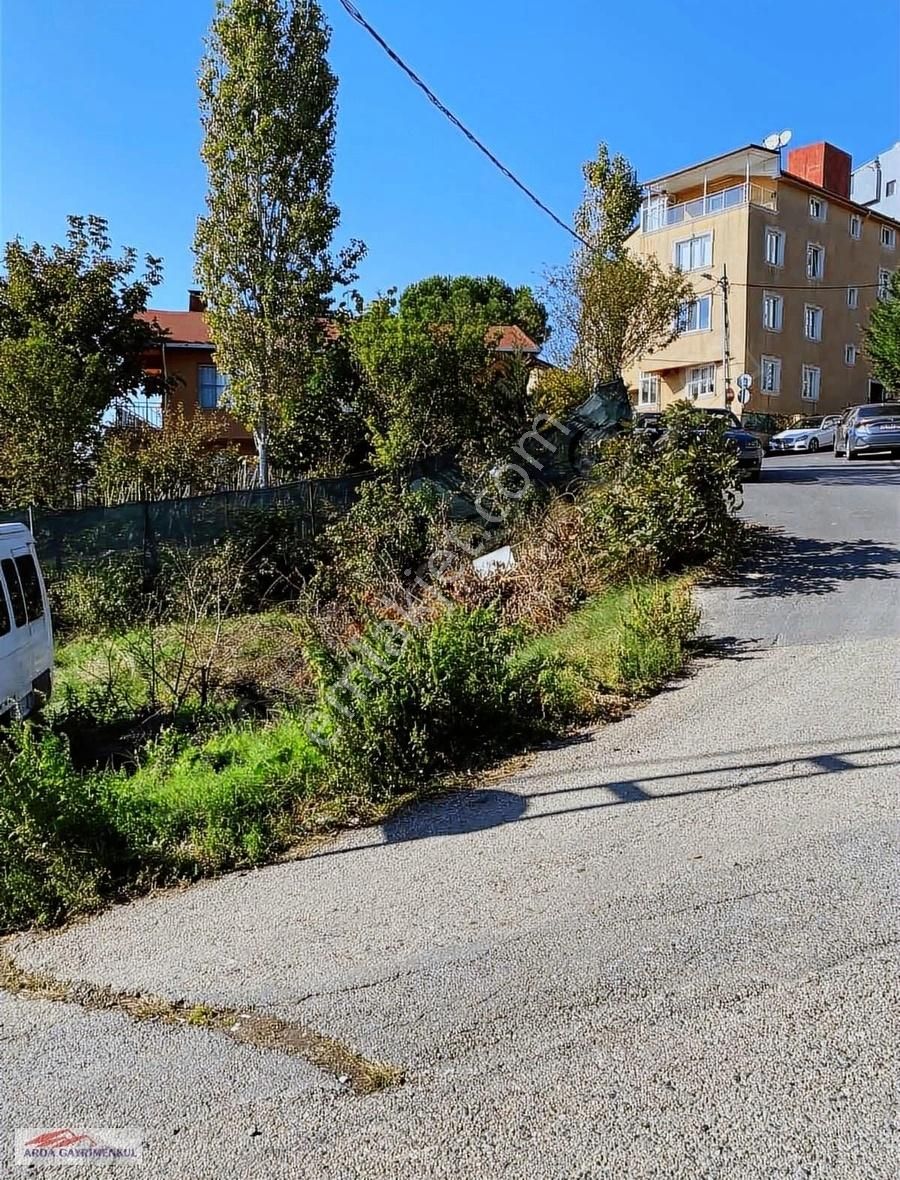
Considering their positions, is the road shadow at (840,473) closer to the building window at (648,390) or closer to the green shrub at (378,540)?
the green shrub at (378,540)

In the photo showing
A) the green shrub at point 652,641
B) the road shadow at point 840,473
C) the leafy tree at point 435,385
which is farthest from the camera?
the road shadow at point 840,473

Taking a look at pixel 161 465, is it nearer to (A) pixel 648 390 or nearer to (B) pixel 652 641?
(B) pixel 652 641

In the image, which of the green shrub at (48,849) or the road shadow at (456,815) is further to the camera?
the road shadow at (456,815)

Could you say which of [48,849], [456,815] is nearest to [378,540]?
[456,815]

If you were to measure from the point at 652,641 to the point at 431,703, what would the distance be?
8.18 feet

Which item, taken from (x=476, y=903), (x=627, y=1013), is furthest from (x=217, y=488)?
(x=627, y=1013)

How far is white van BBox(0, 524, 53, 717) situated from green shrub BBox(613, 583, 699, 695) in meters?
5.28

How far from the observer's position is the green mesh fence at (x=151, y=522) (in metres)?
13.7

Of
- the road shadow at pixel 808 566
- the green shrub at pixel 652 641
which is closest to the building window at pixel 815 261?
the road shadow at pixel 808 566

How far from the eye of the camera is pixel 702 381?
136 feet

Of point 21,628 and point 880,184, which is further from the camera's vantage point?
point 880,184

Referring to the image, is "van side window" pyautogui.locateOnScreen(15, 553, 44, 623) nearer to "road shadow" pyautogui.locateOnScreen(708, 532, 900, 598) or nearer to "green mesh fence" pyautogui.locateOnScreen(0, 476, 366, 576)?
"green mesh fence" pyautogui.locateOnScreen(0, 476, 366, 576)

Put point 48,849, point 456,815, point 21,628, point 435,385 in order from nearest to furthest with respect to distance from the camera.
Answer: point 48,849 → point 456,815 → point 21,628 → point 435,385

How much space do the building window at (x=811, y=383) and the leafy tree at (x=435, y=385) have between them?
30.9 metres
